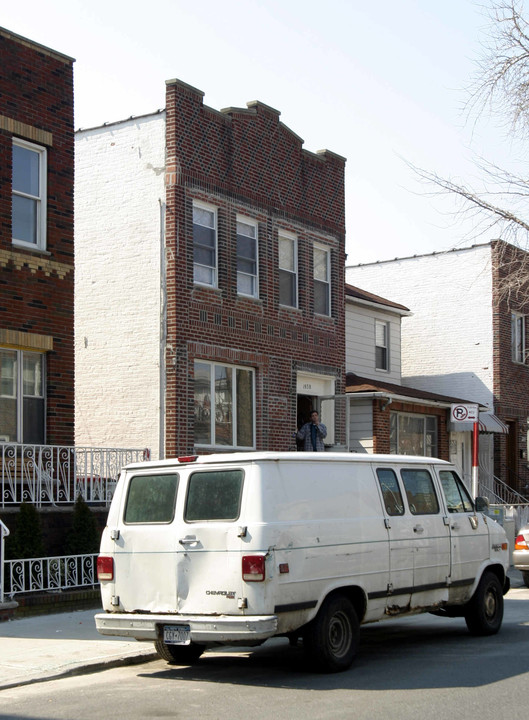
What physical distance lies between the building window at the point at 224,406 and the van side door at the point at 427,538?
8605mm

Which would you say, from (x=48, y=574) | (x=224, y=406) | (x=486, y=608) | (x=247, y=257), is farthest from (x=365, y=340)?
(x=486, y=608)

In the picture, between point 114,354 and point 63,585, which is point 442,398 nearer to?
point 114,354

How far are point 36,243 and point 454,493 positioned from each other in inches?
328

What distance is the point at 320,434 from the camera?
20.2 meters

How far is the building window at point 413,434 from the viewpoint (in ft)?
83.3

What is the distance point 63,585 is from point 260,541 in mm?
6217

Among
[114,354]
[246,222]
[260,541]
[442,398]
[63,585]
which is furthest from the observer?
[442,398]

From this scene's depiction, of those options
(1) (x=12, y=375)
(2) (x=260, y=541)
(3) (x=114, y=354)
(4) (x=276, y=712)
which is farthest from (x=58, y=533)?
(4) (x=276, y=712)

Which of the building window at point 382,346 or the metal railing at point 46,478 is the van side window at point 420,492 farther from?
the building window at point 382,346

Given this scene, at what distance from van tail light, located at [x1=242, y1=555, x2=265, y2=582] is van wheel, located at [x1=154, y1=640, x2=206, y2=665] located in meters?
→ 1.66

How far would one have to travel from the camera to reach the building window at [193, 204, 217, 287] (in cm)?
1931

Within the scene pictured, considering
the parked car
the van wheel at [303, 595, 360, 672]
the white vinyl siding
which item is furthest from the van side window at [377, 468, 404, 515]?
the white vinyl siding

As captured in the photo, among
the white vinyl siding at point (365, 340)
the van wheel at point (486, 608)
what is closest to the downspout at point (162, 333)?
the van wheel at point (486, 608)

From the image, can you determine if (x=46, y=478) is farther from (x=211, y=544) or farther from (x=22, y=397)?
(x=211, y=544)
